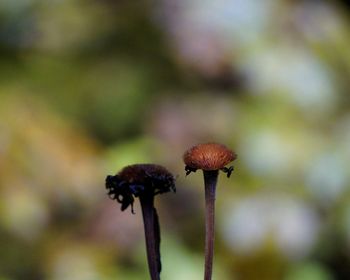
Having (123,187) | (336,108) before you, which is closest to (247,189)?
(336,108)

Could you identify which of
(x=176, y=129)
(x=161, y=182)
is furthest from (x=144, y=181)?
(x=176, y=129)

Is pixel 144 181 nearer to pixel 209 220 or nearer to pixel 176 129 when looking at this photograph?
pixel 209 220

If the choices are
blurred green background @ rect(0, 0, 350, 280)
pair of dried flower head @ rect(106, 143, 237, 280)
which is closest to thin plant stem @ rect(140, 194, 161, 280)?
pair of dried flower head @ rect(106, 143, 237, 280)

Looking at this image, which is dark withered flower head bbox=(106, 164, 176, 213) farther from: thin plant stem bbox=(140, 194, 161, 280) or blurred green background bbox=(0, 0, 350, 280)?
blurred green background bbox=(0, 0, 350, 280)

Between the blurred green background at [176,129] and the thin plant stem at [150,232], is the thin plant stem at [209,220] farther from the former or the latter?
the blurred green background at [176,129]

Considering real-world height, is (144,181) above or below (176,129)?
below

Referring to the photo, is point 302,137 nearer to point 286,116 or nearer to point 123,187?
point 286,116

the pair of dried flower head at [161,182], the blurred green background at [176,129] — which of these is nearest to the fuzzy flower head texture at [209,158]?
the pair of dried flower head at [161,182]
